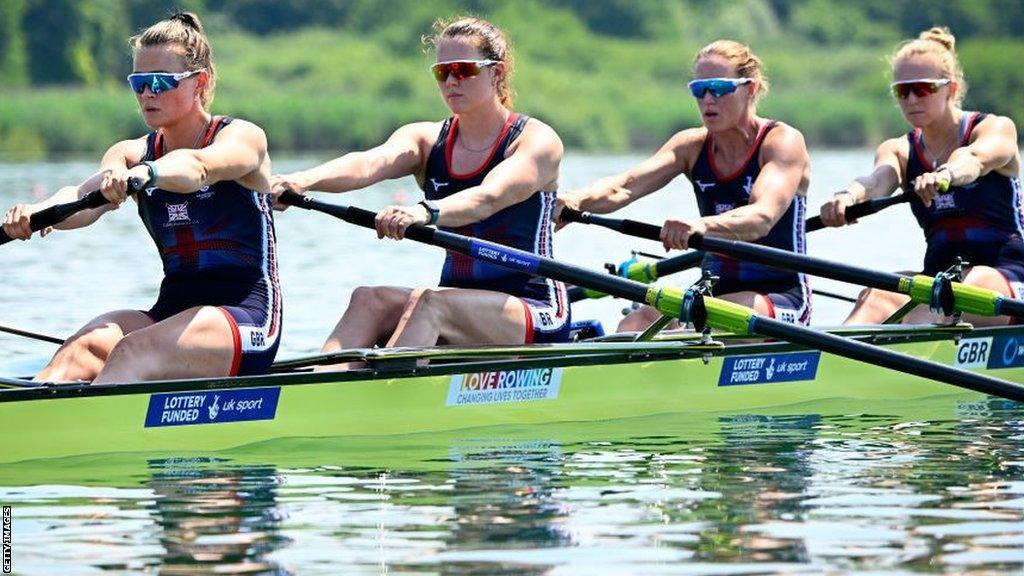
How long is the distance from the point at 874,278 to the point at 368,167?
2576 mm

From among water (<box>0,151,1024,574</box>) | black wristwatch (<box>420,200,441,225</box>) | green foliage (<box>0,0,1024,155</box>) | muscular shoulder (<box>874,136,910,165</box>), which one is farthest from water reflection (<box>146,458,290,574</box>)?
green foliage (<box>0,0,1024,155</box>)

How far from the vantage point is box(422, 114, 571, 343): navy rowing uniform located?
32.4 ft

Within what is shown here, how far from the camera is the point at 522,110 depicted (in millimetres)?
50125

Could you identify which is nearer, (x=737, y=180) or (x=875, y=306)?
(x=737, y=180)

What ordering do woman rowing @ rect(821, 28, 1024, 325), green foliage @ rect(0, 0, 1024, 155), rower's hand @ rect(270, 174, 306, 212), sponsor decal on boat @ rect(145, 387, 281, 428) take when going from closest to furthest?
sponsor decal on boat @ rect(145, 387, 281, 428), rower's hand @ rect(270, 174, 306, 212), woman rowing @ rect(821, 28, 1024, 325), green foliage @ rect(0, 0, 1024, 155)

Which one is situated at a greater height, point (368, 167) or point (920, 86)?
point (920, 86)

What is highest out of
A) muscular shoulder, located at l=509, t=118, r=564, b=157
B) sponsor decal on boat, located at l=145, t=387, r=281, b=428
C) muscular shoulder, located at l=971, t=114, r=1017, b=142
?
muscular shoulder, located at l=971, t=114, r=1017, b=142

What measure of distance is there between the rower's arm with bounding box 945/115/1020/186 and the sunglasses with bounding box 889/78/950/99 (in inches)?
13.5

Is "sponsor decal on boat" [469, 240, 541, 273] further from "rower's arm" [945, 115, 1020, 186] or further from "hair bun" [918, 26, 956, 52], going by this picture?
"hair bun" [918, 26, 956, 52]

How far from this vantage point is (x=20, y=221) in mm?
8469

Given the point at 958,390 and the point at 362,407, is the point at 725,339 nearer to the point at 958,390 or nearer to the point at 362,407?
the point at 958,390

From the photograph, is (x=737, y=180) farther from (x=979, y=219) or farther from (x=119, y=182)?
(x=119, y=182)

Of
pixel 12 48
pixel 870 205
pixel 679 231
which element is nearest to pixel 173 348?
pixel 679 231

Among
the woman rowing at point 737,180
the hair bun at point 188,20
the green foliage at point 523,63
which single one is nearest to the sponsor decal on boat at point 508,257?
the woman rowing at point 737,180
